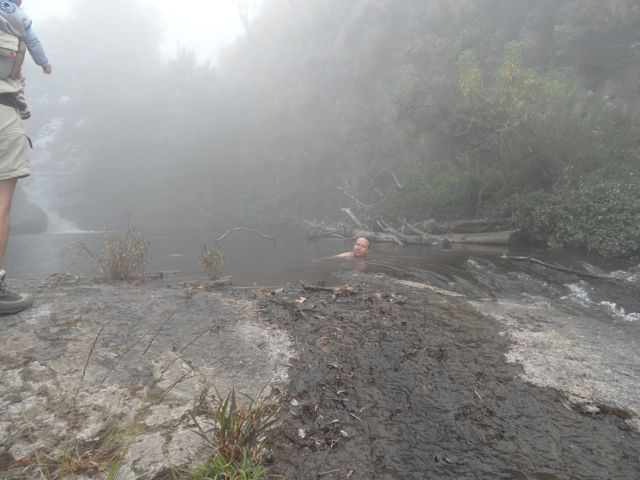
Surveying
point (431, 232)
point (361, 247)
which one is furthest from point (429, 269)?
point (431, 232)

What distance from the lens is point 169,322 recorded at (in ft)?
11.8

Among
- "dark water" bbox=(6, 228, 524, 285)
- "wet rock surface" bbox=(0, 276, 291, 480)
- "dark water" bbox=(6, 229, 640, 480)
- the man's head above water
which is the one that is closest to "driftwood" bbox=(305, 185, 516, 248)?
"dark water" bbox=(6, 228, 524, 285)

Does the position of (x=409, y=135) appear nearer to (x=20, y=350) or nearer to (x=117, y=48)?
(x=20, y=350)

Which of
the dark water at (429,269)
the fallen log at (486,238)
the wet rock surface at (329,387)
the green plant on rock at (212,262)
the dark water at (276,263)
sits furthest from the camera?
the fallen log at (486,238)

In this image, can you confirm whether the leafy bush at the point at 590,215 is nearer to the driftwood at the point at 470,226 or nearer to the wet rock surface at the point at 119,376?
the driftwood at the point at 470,226

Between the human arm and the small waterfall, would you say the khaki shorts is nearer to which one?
the human arm

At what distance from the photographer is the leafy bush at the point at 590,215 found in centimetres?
922

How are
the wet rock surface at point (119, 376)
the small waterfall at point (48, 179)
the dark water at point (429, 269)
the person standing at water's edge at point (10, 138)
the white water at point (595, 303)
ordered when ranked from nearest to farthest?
the wet rock surface at point (119, 376) → the person standing at water's edge at point (10, 138) → the white water at point (595, 303) → the dark water at point (429, 269) → the small waterfall at point (48, 179)

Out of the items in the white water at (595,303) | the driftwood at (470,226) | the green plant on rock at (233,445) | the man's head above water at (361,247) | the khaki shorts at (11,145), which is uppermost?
the khaki shorts at (11,145)

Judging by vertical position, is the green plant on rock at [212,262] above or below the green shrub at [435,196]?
below

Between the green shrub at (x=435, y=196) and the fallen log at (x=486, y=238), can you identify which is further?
the green shrub at (x=435, y=196)

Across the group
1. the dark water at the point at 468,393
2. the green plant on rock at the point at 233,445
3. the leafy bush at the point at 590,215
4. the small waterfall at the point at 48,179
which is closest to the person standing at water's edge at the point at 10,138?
the green plant on rock at the point at 233,445

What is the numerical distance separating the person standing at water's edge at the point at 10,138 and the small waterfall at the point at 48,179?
35199mm

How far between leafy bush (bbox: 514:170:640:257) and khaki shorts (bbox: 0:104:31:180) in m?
11.0
